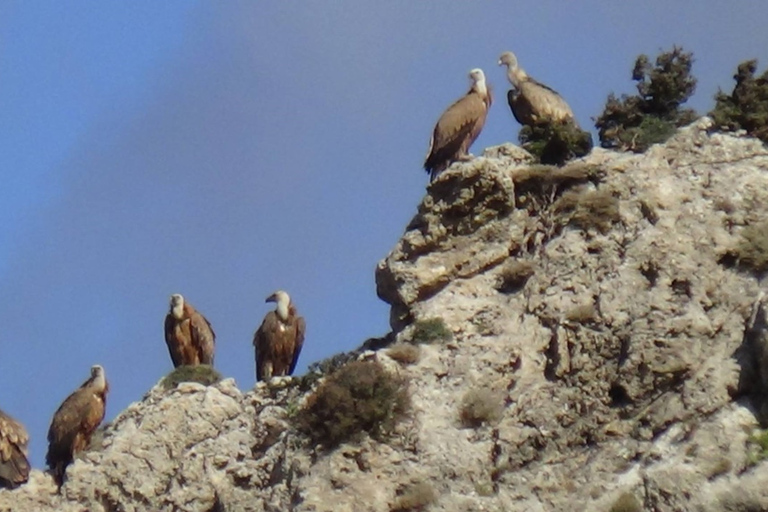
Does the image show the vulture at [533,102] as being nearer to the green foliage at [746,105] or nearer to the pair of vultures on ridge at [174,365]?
the green foliage at [746,105]

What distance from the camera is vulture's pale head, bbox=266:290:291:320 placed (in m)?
32.8

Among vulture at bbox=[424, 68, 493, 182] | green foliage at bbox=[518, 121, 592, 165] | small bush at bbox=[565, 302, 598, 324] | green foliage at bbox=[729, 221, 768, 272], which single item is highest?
vulture at bbox=[424, 68, 493, 182]

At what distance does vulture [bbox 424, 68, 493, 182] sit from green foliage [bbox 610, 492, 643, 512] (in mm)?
9039

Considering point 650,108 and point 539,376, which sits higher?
point 650,108

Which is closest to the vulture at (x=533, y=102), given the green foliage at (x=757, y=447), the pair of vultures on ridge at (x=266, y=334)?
the pair of vultures on ridge at (x=266, y=334)

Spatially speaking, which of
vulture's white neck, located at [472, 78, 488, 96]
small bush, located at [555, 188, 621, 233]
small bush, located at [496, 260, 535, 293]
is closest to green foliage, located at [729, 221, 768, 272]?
small bush, located at [555, 188, 621, 233]

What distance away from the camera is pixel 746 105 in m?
30.2

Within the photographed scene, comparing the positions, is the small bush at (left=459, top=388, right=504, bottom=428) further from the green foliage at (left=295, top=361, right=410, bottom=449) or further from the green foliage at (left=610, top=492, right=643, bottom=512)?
the green foliage at (left=610, top=492, right=643, bottom=512)

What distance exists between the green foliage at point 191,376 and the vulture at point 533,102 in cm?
592

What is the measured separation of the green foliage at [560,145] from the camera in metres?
29.8

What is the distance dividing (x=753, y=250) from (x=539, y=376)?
3.15 metres

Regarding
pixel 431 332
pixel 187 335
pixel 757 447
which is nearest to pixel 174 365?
pixel 187 335

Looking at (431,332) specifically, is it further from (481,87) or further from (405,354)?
(481,87)

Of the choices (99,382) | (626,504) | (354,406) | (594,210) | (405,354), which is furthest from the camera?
(99,382)
